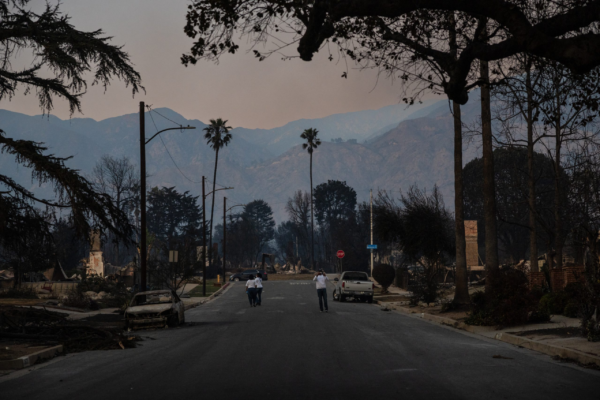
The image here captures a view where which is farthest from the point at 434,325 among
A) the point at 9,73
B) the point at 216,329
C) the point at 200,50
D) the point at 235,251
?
the point at 235,251

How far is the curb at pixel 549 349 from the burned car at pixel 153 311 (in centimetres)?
1081

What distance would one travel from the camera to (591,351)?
1245 cm

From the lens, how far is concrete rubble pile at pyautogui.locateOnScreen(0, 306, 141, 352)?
53.4 feet

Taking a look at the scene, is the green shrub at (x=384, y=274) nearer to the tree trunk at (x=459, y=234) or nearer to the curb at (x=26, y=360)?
the tree trunk at (x=459, y=234)

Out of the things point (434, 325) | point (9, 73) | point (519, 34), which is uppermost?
point (9, 73)

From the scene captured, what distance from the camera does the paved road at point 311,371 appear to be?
8805 millimetres

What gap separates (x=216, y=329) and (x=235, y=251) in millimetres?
114148

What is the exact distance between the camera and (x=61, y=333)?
57.2 ft

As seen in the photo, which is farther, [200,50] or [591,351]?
[591,351]

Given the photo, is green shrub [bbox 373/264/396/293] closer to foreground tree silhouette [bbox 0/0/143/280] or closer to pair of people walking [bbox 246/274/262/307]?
pair of people walking [bbox 246/274/262/307]

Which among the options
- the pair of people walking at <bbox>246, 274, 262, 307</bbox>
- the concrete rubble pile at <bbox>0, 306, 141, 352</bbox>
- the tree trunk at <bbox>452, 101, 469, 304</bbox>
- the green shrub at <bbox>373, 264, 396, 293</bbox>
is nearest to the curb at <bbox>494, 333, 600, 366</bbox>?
the tree trunk at <bbox>452, 101, 469, 304</bbox>

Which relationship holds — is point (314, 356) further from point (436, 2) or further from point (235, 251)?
point (235, 251)

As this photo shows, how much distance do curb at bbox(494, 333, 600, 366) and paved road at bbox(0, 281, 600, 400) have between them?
1.25 ft

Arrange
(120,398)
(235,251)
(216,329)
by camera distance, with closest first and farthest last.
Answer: (120,398), (216,329), (235,251)
